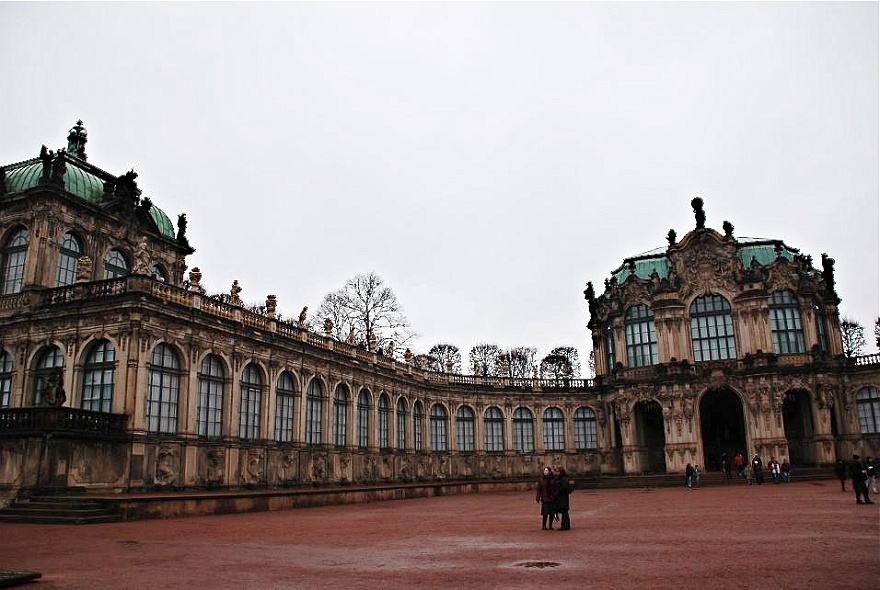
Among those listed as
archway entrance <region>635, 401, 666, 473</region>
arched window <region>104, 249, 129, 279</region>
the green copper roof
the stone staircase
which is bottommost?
the stone staircase

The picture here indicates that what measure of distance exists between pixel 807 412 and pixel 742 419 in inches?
179

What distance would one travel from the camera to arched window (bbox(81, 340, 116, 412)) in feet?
90.5

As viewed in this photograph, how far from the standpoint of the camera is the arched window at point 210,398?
30.7 m

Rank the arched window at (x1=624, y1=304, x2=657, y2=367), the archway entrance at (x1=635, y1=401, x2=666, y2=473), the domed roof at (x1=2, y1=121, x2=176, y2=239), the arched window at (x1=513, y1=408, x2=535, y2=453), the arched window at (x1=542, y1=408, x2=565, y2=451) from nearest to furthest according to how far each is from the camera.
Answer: the domed roof at (x1=2, y1=121, x2=176, y2=239), the archway entrance at (x1=635, y1=401, x2=666, y2=473), the arched window at (x1=624, y1=304, x2=657, y2=367), the arched window at (x1=513, y1=408, x2=535, y2=453), the arched window at (x1=542, y1=408, x2=565, y2=451)

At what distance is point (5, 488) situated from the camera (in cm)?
2377

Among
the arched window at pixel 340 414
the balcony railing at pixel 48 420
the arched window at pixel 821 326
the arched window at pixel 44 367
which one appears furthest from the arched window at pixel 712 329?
the arched window at pixel 44 367

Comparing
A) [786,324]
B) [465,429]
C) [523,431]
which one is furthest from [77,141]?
[786,324]

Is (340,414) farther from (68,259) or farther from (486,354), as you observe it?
(486,354)

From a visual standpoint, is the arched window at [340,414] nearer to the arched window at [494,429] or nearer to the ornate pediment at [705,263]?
the arched window at [494,429]

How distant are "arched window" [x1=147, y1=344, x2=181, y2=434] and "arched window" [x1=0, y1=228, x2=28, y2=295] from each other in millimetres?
8332

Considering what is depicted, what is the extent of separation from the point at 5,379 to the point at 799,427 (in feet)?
160

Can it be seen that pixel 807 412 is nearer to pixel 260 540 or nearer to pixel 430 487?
pixel 430 487

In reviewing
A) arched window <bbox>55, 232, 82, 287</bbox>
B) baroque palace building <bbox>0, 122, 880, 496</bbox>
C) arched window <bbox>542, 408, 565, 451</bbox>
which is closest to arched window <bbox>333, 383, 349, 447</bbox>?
baroque palace building <bbox>0, 122, 880, 496</bbox>

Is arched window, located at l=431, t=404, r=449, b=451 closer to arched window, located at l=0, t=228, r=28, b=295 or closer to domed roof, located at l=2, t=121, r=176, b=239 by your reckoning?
domed roof, located at l=2, t=121, r=176, b=239
